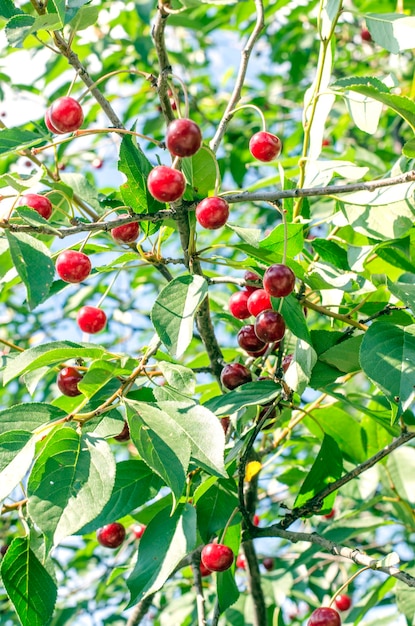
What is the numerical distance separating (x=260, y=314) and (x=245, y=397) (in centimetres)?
16

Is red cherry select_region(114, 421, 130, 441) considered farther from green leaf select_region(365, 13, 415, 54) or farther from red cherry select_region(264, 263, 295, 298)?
green leaf select_region(365, 13, 415, 54)

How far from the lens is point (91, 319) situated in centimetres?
163

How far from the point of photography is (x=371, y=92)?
1.26 metres

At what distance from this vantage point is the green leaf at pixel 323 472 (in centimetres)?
167

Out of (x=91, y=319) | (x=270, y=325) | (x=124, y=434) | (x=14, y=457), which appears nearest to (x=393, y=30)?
(x=270, y=325)

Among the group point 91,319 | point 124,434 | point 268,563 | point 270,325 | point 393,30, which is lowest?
point 268,563

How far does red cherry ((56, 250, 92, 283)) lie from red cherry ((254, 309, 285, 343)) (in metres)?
0.36

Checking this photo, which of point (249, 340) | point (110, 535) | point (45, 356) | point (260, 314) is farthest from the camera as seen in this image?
point (110, 535)

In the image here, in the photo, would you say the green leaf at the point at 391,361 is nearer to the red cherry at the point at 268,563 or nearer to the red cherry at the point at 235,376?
the red cherry at the point at 235,376

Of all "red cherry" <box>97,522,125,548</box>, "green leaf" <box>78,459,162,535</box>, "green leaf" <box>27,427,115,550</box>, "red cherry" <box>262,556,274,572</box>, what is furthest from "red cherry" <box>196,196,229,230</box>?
"red cherry" <box>262,556,274,572</box>

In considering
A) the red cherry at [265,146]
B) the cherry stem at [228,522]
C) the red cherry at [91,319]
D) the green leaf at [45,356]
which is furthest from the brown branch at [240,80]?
the cherry stem at [228,522]

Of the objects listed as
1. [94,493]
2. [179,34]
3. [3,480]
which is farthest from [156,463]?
[179,34]

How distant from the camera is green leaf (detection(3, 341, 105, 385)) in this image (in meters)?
1.29

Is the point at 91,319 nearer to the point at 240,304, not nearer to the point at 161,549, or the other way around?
the point at 240,304
